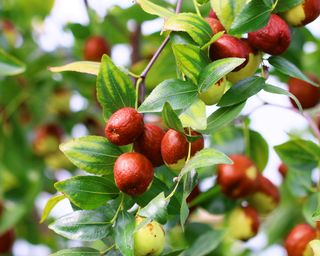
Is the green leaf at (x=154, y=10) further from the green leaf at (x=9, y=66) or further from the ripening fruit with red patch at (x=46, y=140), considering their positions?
the ripening fruit with red patch at (x=46, y=140)

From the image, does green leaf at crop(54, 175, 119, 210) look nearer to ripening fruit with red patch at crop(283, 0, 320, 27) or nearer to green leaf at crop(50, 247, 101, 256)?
green leaf at crop(50, 247, 101, 256)

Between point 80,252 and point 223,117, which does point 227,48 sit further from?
point 80,252

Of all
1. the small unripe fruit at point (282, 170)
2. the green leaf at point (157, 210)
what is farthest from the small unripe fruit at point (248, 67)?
the small unripe fruit at point (282, 170)

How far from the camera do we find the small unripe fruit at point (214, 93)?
3.52 feet

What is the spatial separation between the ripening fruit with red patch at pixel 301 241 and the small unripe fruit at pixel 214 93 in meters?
0.29

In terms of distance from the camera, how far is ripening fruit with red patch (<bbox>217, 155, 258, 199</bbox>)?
148cm

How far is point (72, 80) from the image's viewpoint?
2.06 metres

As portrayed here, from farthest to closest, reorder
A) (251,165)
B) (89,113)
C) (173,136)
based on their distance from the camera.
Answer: (89,113) → (251,165) → (173,136)

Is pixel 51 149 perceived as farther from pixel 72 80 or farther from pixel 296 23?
pixel 296 23

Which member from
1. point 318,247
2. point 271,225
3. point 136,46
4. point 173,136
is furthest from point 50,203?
point 271,225

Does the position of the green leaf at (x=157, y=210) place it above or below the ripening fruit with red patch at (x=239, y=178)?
above

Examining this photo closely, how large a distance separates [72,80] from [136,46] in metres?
0.21

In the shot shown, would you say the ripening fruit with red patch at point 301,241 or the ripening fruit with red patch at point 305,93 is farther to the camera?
the ripening fruit with red patch at point 305,93

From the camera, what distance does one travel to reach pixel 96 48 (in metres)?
1.90
